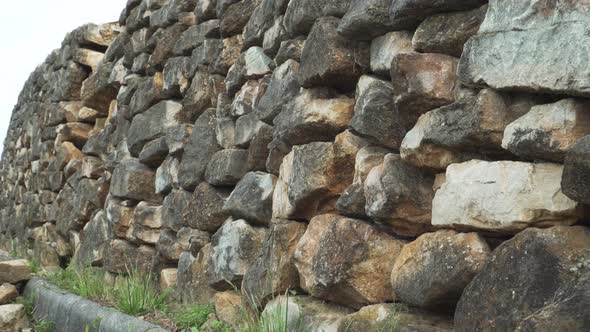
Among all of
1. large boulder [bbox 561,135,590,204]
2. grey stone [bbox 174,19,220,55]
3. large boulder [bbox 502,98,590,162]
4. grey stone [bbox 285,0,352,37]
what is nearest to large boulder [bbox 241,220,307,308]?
grey stone [bbox 285,0,352,37]

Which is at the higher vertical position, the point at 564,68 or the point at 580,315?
the point at 564,68

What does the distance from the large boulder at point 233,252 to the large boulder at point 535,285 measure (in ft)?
5.84

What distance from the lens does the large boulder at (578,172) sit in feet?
5.55

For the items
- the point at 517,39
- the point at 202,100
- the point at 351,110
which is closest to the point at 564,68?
the point at 517,39

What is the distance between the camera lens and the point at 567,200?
1.83m

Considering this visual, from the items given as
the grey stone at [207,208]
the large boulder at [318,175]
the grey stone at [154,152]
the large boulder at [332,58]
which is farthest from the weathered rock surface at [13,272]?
the large boulder at [332,58]

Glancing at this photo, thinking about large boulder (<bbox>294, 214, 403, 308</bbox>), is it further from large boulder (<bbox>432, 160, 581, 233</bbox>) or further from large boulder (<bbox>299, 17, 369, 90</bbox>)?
→ large boulder (<bbox>299, 17, 369, 90</bbox>)

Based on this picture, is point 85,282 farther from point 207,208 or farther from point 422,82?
point 422,82

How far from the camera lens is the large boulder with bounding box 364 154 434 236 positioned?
2.45m

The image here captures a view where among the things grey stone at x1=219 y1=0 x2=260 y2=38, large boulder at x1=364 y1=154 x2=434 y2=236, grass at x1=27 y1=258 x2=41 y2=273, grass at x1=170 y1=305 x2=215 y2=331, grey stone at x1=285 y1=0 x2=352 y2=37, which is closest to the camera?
large boulder at x1=364 y1=154 x2=434 y2=236

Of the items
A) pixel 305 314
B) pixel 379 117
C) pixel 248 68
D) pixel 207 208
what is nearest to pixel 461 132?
pixel 379 117

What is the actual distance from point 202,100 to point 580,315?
133 inches

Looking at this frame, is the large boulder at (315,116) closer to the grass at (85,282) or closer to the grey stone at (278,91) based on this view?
the grey stone at (278,91)

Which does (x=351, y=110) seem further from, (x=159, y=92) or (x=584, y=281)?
(x=159, y=92)
